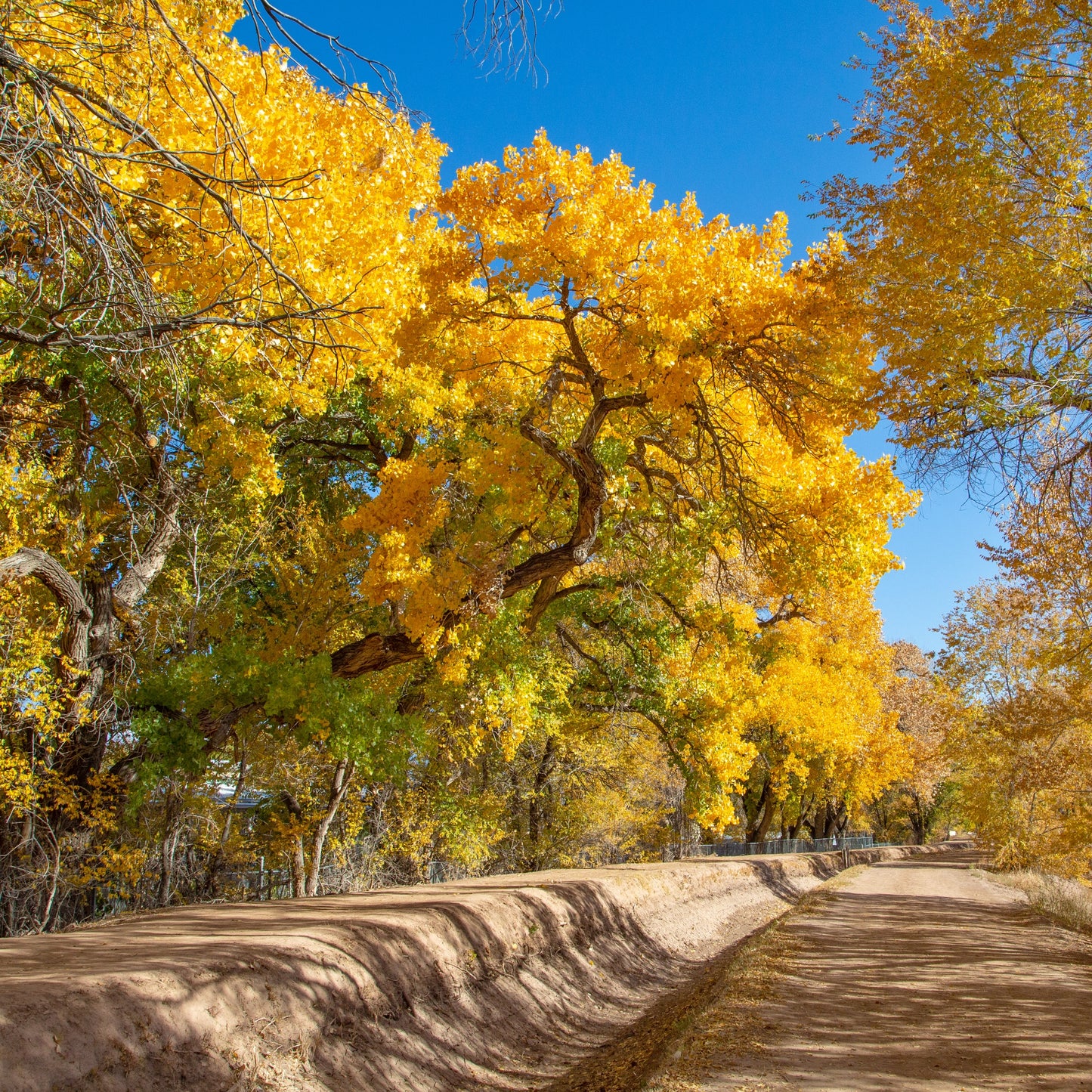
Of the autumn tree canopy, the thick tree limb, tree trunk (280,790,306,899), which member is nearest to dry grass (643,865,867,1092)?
the autumn tree canopy

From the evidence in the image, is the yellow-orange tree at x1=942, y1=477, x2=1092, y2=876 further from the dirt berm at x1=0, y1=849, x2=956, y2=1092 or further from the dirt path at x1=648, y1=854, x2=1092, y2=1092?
the dirt berm at x1=0, y1=849, x2=956, y2=1092

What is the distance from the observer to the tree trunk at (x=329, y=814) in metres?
13.4

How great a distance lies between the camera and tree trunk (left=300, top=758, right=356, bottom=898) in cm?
1342

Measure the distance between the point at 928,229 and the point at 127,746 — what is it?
12399mm

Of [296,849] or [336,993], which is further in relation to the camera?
[296,849]

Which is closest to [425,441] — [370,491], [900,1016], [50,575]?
[370,491]

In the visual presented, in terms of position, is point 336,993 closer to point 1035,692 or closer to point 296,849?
point 296,849

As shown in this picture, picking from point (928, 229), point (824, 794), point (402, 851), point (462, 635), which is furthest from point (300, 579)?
point (824, 794)

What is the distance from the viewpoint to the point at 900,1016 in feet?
21.5

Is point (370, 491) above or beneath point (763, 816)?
above

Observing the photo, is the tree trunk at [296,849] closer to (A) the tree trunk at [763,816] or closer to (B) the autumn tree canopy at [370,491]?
(B) the autumn tree canopy at [370,491]

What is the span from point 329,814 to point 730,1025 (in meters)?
9.04

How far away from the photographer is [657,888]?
14.7 metres

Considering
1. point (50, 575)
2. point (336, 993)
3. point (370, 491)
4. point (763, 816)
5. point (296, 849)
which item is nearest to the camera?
point (336, 993)
